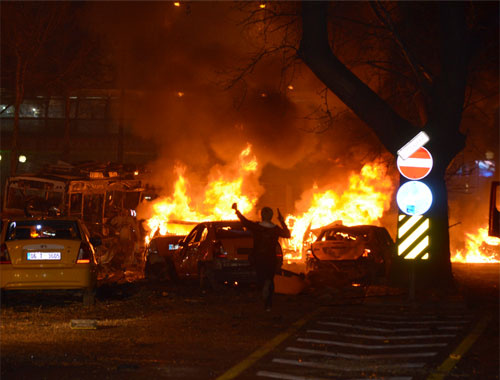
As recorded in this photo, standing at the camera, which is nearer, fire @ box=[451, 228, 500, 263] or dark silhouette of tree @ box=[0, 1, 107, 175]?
dark silhouette of tree @ box=[0, 1, 107, 175]

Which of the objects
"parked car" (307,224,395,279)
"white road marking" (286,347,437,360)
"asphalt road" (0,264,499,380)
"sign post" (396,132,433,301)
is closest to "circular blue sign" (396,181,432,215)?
"sign post" (396,132,433,301)

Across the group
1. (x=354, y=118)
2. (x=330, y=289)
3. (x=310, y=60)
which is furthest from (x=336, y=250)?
(x=354, y=118)

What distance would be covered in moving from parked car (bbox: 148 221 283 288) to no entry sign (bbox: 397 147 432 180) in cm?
315

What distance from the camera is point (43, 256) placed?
1109cm

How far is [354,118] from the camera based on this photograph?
27.8 meters

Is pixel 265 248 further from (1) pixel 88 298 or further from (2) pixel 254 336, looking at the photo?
(1) pixel 88 298

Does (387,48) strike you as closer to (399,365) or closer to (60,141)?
(399,365)

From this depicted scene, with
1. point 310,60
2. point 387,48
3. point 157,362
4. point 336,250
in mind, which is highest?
point 387,48

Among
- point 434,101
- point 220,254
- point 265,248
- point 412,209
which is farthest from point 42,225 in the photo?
point 434,101

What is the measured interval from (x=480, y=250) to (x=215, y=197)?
407 inches

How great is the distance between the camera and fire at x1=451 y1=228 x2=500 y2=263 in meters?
26.4

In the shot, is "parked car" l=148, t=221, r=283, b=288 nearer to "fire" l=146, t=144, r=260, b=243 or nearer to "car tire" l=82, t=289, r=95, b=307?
"car tire" l=82, t=289, r=95, b=307

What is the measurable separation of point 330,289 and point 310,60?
13.3 ft

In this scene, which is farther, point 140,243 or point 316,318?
point 140,243
